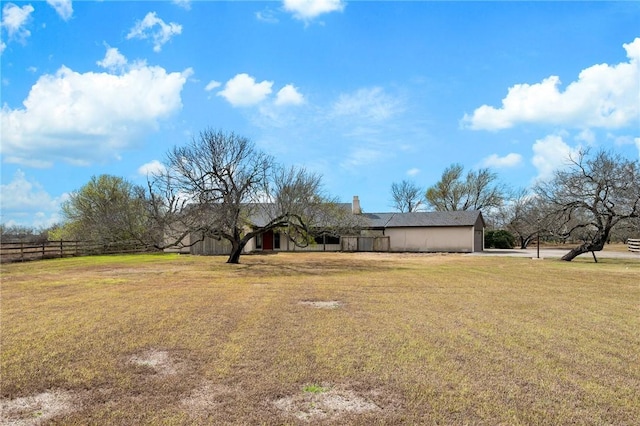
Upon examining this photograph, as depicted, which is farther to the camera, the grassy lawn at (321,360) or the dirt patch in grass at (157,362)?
the dirt patch in grass at (157,362)

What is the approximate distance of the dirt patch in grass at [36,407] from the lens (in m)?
3.64

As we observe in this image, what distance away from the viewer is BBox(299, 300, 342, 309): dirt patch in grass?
862 cm

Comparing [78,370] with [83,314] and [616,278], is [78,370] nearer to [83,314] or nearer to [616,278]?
[83,314]

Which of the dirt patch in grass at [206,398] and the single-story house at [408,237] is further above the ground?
the single-story house at [408,237]

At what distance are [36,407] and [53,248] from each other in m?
29.2

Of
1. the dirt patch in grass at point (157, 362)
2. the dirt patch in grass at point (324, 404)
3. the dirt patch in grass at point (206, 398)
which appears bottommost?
the dirt patch in grass at point (324, 404)

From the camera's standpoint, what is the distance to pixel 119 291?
11.0 meters

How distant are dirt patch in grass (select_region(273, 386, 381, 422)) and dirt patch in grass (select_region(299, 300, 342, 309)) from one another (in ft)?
14.3

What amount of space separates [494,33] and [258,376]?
11554 mm

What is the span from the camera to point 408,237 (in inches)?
1427

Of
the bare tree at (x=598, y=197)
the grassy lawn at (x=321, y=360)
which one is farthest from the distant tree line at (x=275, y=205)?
the grassy lawn at (x=321, y=360)

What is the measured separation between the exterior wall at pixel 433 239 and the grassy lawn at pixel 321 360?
81.1 ft

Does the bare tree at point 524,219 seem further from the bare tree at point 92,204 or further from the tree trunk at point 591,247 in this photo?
the bare tree at point 92,204

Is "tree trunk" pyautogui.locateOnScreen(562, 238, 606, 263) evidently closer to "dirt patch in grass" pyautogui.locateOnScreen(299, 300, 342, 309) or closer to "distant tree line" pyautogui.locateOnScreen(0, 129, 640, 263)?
"distant tree line" pyautogui.locateOnScreen(0, 129, 640, 263)
